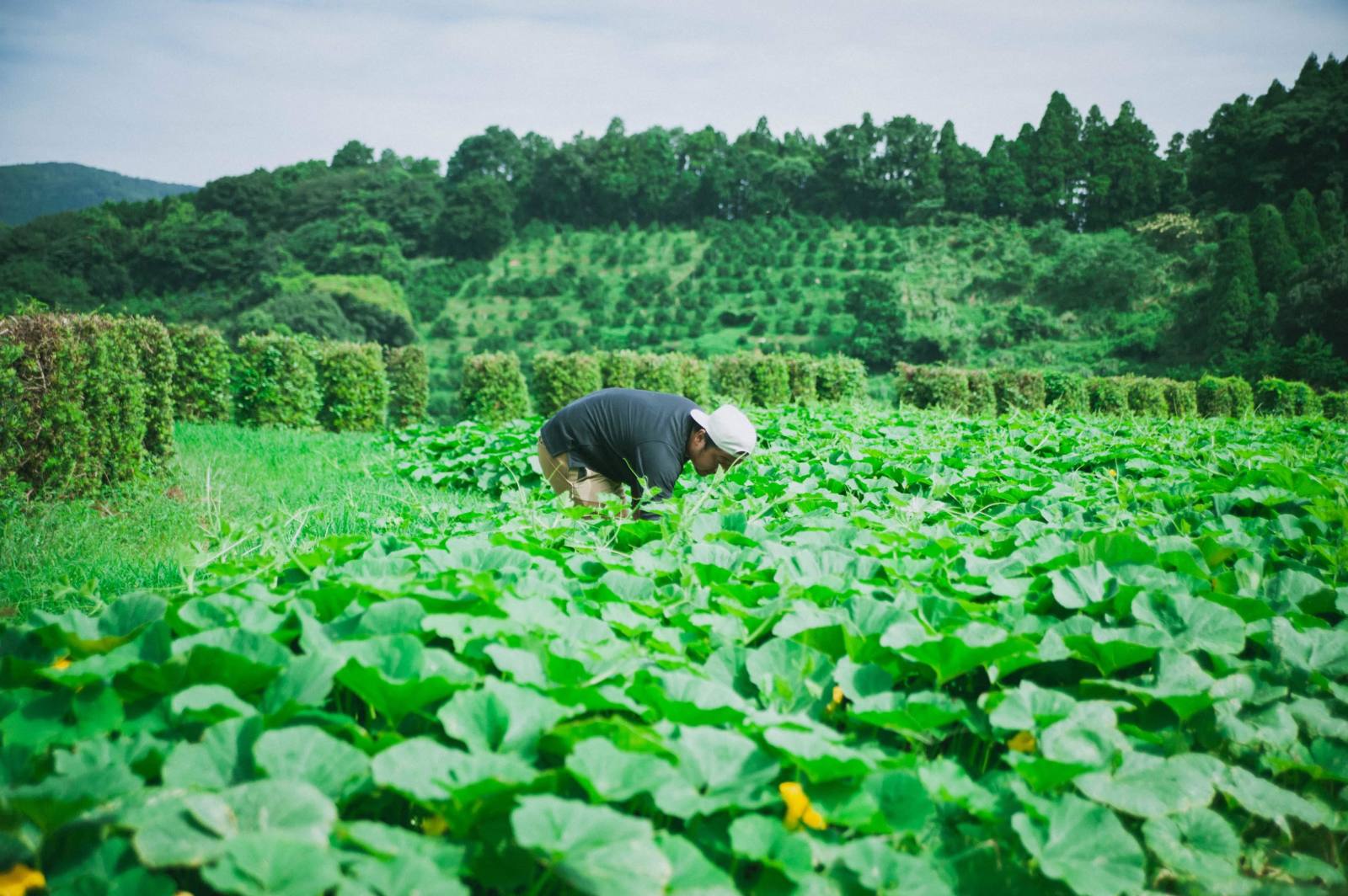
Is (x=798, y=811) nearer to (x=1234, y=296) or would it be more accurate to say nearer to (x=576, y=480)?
(x=576, y=480)

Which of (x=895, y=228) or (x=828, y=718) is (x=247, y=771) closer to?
(x=828, y=718)

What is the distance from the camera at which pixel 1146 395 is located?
20.8 meters

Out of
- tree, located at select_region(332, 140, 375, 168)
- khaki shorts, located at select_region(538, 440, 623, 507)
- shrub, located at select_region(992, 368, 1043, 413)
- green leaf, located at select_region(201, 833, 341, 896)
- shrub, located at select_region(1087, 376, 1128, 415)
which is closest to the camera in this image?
green leaf, located at select_region(201, 833, 341, 896)

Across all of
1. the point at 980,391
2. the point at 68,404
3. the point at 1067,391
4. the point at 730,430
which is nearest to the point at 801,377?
the point at 980,391

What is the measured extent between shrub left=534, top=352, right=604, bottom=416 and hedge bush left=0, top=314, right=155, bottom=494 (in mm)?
8702

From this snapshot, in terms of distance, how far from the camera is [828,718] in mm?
1368

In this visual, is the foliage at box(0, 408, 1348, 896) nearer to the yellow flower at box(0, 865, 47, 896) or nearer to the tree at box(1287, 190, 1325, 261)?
the yellow flower at box(0, 865, 47, 896)

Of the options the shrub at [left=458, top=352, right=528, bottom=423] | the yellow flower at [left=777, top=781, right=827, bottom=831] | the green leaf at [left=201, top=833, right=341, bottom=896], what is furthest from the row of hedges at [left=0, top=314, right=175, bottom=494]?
the shrub at [left=458, top=352, right=528, bottom=423]

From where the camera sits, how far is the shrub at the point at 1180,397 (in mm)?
20891

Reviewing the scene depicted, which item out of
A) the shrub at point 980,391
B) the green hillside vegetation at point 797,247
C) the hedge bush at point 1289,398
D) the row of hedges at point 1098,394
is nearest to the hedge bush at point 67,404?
the row of hedges at point 1098,394

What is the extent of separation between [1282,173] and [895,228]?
23.8 metres

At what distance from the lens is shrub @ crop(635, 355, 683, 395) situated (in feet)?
51.2

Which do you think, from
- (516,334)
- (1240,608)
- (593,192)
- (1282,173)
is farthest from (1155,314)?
(1240,608)

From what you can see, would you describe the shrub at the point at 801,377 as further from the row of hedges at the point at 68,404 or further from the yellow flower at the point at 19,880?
the yellow flower at the point at 19,880
